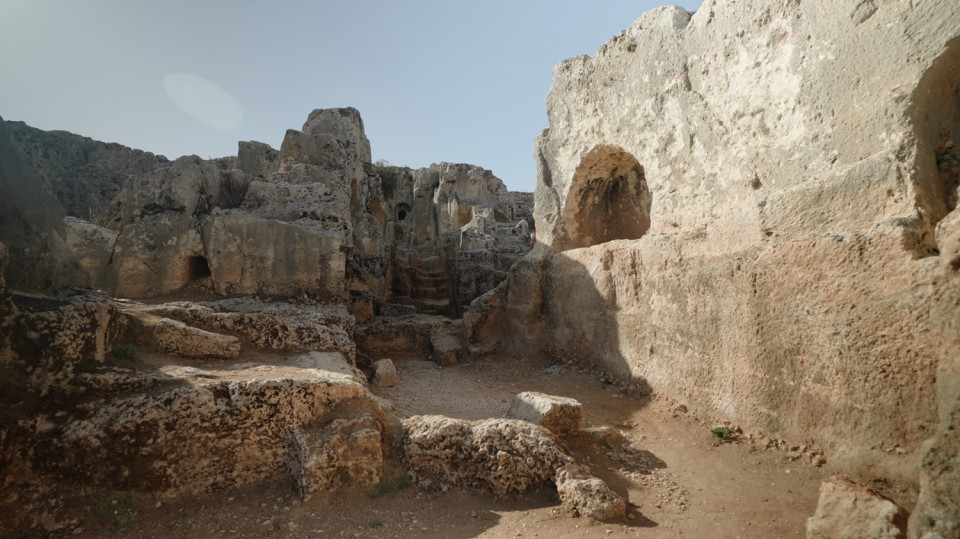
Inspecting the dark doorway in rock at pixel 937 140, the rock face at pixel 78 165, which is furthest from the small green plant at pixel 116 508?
the rock face at pixel 78 165

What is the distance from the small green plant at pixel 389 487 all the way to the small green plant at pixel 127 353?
2297 mm

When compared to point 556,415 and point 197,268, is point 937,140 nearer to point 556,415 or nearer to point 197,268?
point 556,415

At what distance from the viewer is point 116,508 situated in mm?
2990

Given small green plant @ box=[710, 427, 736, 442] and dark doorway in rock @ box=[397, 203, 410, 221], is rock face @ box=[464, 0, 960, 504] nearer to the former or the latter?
small green plant @ box=[710, 427, 736, 442]

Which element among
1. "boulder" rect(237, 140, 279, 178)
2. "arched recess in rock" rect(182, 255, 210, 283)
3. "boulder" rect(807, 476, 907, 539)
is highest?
"boulder" rect(237, 140, 279, 178)

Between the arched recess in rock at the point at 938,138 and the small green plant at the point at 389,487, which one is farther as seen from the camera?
the small green plant at the point at 389,487

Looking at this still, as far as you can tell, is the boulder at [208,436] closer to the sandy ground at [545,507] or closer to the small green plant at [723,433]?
the sandy ground at [545,507]

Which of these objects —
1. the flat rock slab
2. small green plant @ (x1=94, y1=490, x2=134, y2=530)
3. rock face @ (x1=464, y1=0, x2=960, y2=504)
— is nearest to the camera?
→ small green plant @ (x1=94, y1=490, x2=134, y2=530)

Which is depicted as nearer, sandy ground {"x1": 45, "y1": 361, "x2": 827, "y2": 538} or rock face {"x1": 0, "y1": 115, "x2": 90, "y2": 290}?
sandy ground {"x1": 45, "y1": 361, "x2": 827, "y2": 538}

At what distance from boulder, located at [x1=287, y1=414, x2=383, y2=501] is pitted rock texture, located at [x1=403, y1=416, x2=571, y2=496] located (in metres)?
0.31

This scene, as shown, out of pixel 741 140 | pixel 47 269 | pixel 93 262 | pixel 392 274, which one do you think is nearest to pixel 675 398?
pixel 741 140

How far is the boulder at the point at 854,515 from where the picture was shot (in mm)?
2502

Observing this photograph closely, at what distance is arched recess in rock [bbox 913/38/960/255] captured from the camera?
3240 mm

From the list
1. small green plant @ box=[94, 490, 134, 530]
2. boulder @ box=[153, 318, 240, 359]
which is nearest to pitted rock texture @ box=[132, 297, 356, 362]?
boulder @ box=[153, 318, 240, 359]
